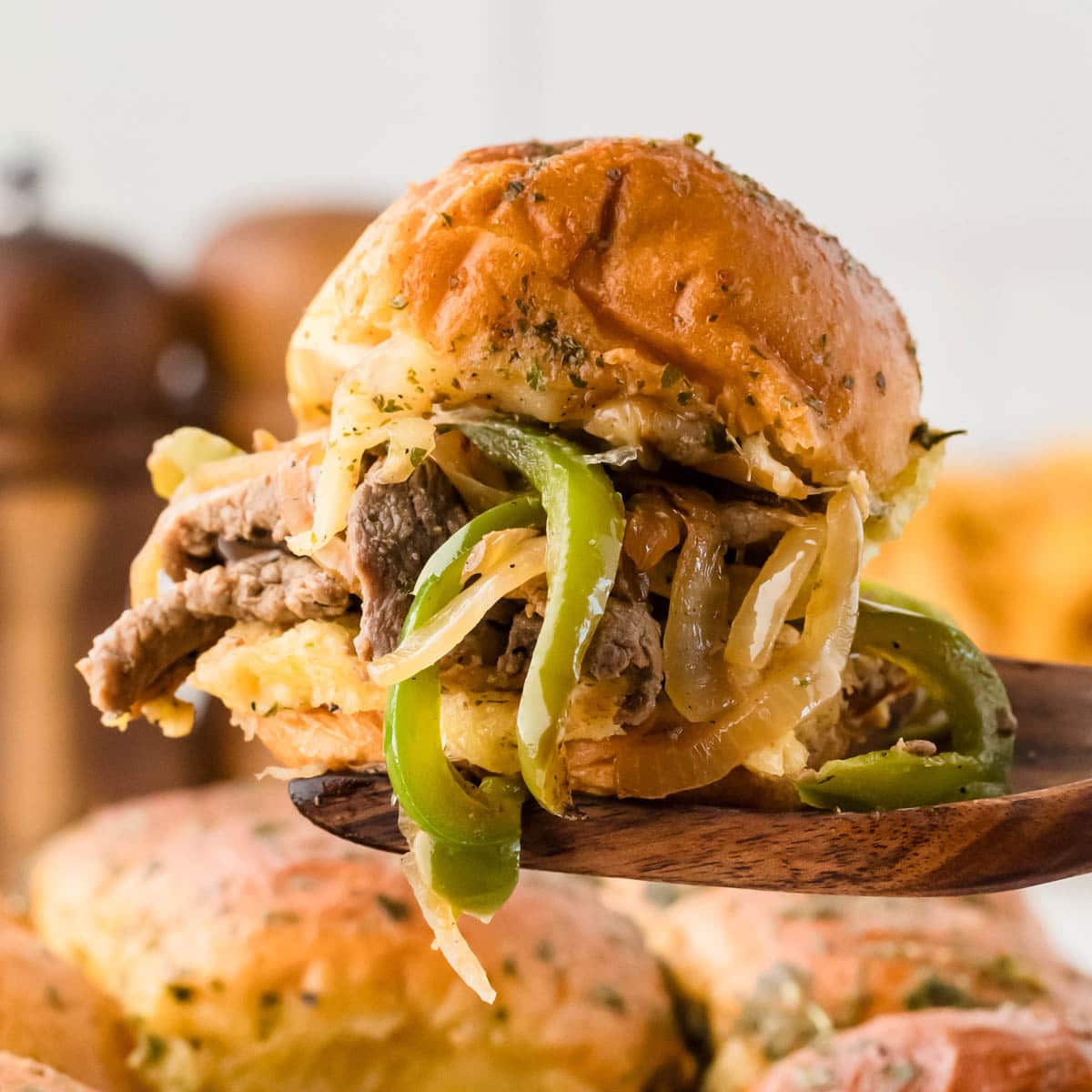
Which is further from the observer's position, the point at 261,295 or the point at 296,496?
the point at 261,295

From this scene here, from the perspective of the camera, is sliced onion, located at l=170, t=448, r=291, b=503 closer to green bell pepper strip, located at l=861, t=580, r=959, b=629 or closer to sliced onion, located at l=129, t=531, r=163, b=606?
sliced onion, located at l=129, t=531, r=163, b=606

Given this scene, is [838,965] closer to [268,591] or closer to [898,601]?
[898,601]

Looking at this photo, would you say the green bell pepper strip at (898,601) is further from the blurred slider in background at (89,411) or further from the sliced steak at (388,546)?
the blurred slider in background at (89,411)

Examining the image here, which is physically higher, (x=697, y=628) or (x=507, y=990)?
(x=697, y=628)

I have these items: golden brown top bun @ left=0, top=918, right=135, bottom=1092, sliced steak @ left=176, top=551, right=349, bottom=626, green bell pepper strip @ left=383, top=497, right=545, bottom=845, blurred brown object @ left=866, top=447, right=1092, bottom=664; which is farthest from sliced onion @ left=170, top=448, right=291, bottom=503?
blurred brown object @ left=866, top=447, right=1092, bottom=664

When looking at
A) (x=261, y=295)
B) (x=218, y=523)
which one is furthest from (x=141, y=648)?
(x=261, y=295)

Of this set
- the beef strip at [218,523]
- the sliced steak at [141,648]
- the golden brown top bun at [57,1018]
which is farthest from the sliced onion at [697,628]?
the golden brown top bun at [57,1018]

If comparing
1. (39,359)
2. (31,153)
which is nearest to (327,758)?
(39,359)
